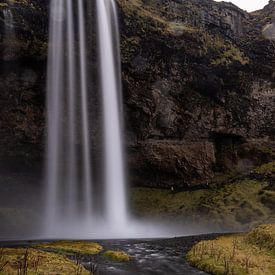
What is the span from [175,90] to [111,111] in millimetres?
14472

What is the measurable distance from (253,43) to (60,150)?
Result: 163 ft

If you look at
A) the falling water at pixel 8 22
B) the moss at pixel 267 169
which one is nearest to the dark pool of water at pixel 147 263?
the falling water at pixel 8 22

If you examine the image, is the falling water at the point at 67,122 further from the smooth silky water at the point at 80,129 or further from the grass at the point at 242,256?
the grass at the point at 242,256

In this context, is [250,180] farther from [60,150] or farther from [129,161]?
[60,150]

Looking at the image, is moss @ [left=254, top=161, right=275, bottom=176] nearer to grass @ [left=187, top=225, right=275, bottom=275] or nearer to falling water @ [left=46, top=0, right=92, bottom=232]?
falling water @ [left=46, top=0, right=92, bottom=232]

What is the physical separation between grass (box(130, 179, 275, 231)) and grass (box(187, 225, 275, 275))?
82.2 ft

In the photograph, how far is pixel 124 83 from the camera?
70125 millimetres

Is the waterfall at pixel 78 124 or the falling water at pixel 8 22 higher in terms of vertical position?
the falling water at pixel 8 22

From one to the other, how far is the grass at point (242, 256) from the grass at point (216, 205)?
25040 millimetres

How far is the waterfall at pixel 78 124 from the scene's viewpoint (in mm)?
65500

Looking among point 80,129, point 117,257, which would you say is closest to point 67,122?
point 80,129

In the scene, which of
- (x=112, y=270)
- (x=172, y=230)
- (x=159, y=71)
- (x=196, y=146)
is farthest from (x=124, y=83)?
(x=112, y=270)

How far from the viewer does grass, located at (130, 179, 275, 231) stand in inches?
2542

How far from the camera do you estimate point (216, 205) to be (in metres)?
68.8
